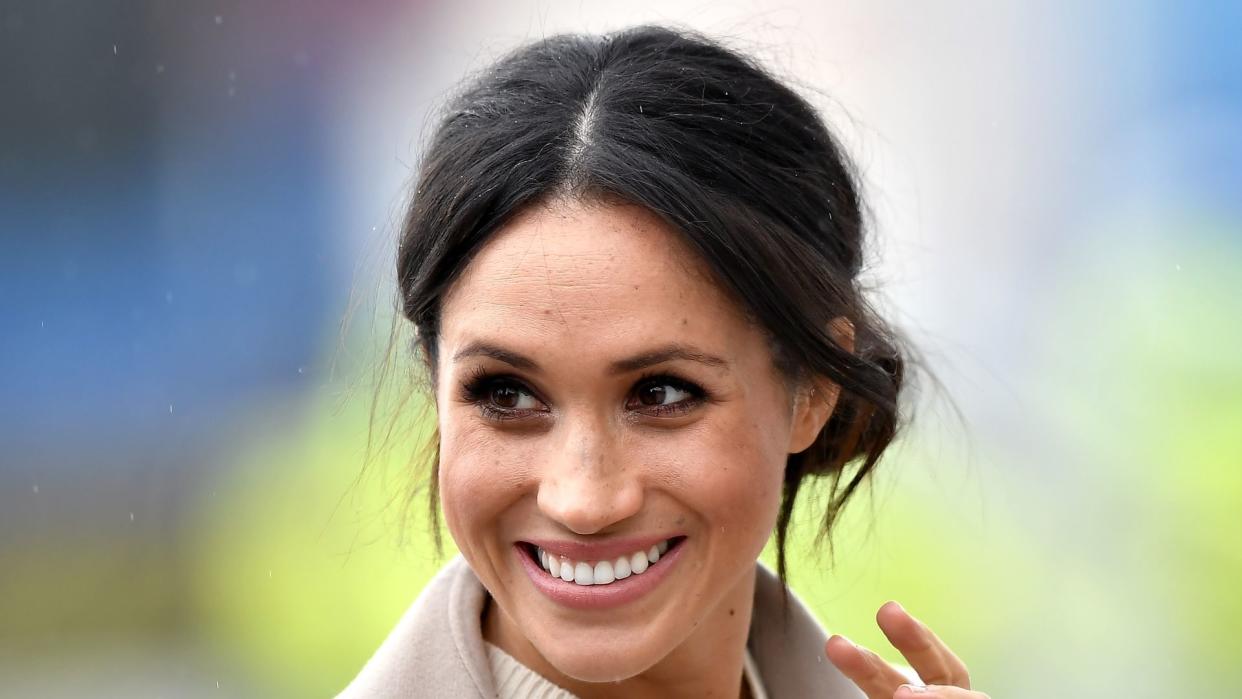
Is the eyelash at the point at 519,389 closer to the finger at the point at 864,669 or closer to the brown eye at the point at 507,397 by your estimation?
the brown eye at the point at 507,397

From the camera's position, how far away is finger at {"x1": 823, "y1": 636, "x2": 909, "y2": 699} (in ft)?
8.29

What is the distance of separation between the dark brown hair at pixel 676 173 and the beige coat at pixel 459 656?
43cm

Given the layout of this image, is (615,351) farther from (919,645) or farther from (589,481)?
(919,645)

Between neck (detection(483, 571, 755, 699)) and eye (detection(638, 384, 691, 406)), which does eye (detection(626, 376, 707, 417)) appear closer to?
eye (detection(638, 384, 691, 406))

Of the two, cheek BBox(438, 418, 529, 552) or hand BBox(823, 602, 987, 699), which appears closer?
cheek BBox(438, 418, 529, 552)

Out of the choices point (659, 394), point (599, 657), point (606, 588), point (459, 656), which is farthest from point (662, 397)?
point (459, 656)

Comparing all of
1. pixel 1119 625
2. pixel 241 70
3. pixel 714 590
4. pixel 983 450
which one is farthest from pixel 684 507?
pixel 241 70

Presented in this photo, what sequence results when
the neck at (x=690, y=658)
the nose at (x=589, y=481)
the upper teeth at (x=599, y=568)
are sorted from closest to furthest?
the nose at (x=589, y=481) → the upper teeth at (x=599, y=568) → the neck at (x=690, y=658)

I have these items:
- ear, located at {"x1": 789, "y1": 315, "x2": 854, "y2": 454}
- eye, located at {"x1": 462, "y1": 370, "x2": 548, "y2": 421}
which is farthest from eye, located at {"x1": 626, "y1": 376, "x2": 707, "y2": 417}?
ear, located at {"x1": 789, "y1": 315, "x2": 854, "y2": 454}

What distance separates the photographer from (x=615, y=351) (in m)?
2.24

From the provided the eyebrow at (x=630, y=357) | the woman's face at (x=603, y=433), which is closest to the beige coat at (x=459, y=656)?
the woman's face at (x=603, y=433)

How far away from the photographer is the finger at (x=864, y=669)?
253 cm

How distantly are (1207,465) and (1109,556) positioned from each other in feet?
2.11

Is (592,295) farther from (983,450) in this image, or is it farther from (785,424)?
(983,450)
